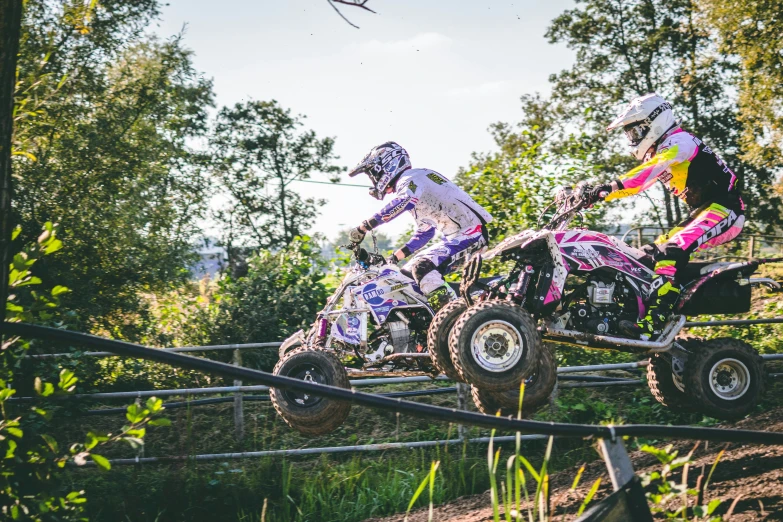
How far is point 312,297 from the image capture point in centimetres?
1064

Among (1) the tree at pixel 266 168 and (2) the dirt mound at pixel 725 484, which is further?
(1) the tree at pixel 266 168

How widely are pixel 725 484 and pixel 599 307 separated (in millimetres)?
1755

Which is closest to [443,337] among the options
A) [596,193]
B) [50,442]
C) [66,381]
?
[596,193]

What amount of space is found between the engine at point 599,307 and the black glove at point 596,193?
648 millimetres

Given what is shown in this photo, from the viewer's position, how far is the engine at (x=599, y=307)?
5779mm

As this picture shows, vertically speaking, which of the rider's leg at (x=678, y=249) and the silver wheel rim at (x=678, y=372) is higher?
the rider's leg at (x=678, y=249)

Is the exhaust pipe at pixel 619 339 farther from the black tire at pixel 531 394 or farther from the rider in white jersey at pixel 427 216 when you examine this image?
the rider in white jersey at pixel 427 216

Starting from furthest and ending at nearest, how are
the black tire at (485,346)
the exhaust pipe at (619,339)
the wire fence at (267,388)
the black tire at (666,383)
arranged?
the wire fence at (267,388), the black tire at (666,383), the exhaust pipe at (619,339), the black tire at (485,346)

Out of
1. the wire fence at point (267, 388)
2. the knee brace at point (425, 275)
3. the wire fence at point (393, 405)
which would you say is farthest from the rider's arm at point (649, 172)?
the wire fence at point (393, 405)

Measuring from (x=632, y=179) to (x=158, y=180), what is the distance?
903cm

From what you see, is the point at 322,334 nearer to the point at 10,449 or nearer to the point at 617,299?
the point at 617,299

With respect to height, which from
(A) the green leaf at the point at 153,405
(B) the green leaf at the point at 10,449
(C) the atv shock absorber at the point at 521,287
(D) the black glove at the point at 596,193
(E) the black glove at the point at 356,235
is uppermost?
(D) the black glove at the point at 596,193

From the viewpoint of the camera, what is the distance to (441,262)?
6.71 metres

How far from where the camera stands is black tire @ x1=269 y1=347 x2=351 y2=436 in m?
6.20
